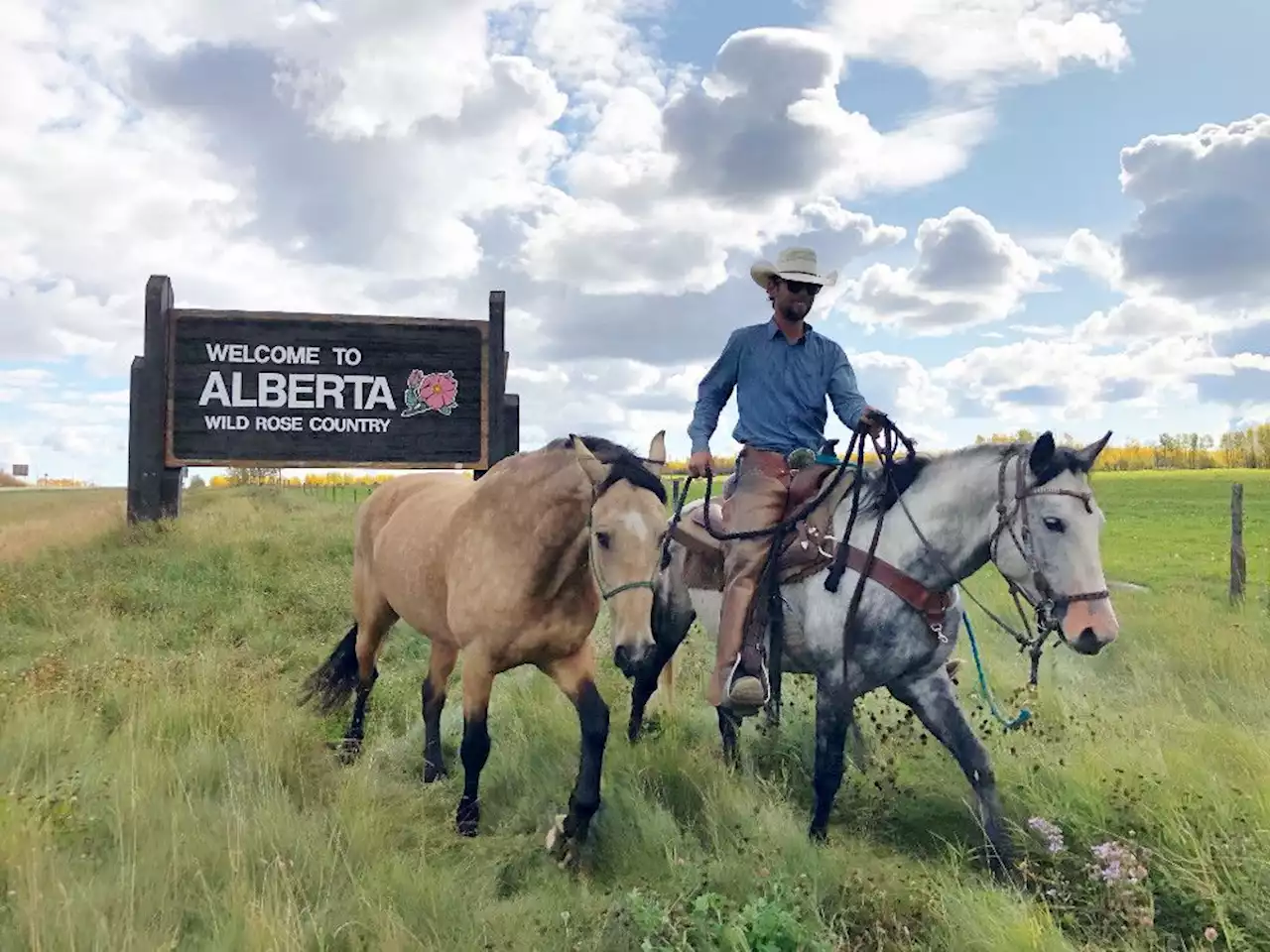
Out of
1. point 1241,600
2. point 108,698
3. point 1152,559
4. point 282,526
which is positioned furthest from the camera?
point 1152,559

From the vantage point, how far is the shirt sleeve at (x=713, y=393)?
5.20m

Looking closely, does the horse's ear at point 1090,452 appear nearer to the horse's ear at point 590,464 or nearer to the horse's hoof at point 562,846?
the horse's ear at point 590,464

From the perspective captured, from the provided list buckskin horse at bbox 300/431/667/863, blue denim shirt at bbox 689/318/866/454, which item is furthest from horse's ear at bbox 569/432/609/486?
blue denim shirt at bbox 689/318/866/454

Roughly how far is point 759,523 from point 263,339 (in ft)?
35.8

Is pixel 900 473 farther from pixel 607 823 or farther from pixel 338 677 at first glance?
pixel 338 677

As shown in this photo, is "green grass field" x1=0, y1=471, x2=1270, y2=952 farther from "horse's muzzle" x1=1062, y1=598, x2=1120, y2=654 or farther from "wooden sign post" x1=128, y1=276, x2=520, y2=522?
"wooden sign post" x1=128, y1=276, x2=520, y2=522

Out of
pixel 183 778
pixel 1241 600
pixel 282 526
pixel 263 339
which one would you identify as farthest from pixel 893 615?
pixel 282 526

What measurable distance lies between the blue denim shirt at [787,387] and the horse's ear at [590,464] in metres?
0.99

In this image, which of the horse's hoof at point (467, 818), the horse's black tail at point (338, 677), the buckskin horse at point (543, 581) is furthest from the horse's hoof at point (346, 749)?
the horse's hoof at point (467, 818)

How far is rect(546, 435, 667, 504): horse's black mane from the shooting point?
4.24 meters

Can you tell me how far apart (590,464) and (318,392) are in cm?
1045

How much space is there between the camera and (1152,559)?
78.7 feet

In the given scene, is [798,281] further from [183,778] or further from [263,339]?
[263,339]

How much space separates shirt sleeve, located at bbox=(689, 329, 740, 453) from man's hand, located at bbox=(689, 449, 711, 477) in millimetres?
83
